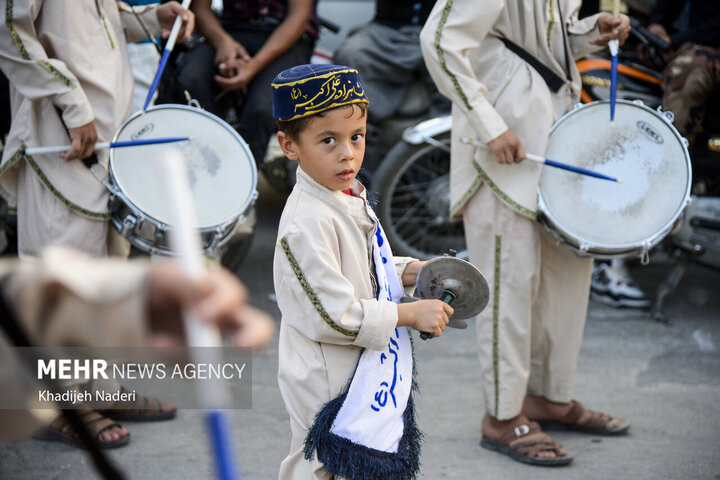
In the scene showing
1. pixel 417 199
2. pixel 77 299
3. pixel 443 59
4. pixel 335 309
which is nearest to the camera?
pixel 77 299

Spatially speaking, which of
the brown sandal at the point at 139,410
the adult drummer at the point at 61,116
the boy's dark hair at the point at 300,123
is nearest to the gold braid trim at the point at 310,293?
the boy's dark hair at the point at 300,123

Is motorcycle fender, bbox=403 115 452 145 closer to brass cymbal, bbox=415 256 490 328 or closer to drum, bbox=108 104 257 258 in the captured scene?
drum, bbox=108 104 257 258

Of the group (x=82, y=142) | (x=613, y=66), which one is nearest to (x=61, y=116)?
(x=82, y=142)

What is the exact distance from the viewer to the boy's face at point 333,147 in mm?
1951

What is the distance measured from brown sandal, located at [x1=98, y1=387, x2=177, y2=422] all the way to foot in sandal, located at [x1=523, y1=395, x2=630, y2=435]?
136 cm

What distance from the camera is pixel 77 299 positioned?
3.46ft

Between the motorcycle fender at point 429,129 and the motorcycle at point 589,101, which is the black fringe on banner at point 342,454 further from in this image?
the motorcycle fender at point 429,129

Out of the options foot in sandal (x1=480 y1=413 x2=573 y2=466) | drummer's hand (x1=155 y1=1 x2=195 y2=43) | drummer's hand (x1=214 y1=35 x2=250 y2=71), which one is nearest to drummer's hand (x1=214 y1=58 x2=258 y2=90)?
drummer's hand (x1=214 y1=35 x2=250 y2=71)

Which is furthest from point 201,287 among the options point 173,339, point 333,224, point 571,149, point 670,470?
point 670,470

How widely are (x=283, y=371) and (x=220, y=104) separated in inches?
94.2

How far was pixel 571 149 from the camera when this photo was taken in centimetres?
293

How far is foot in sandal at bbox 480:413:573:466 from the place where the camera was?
2953mm

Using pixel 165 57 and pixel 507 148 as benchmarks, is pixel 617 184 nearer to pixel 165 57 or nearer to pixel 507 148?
pixel 507 148

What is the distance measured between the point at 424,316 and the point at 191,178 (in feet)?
5.16
